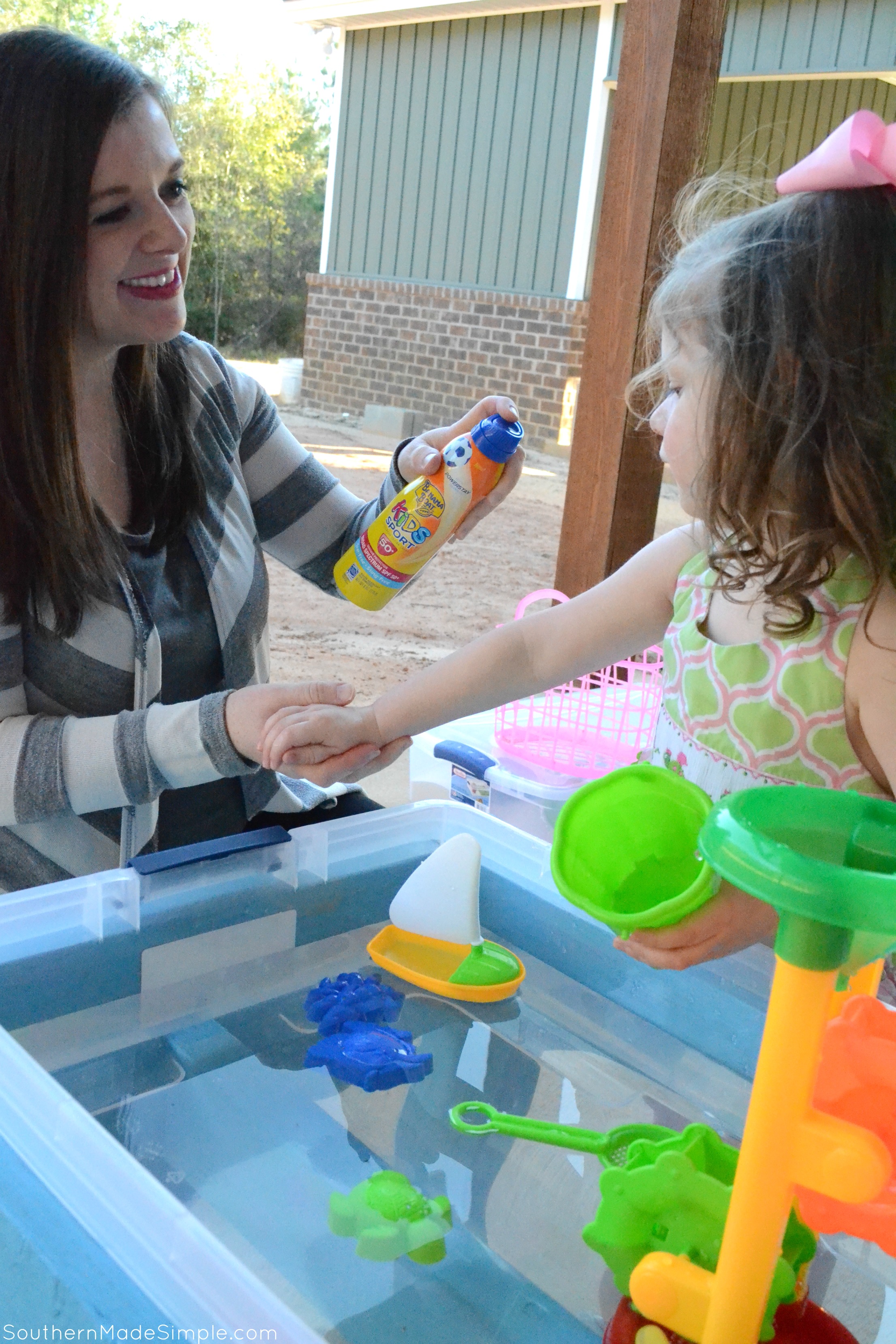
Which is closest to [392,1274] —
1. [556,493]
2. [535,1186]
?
[535,1186]

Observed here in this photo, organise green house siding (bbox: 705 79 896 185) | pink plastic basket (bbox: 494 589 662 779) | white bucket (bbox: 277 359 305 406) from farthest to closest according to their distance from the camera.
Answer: green house siding (bbox: 705 79 896 185)
white bucket (bbox: 277 359 305 406)
pink plastic basket (bbox: 494 589 662 779)

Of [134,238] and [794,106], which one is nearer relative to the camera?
[134,238]

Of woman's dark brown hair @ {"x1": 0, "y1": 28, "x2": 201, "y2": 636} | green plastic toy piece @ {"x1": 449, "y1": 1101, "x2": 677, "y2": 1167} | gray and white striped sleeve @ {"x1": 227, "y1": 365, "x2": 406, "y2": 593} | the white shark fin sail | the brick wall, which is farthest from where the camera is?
the brick wall

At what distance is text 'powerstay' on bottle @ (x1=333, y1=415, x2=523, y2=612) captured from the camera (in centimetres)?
120

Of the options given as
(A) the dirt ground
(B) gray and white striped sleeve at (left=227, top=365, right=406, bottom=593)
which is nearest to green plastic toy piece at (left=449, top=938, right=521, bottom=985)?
(B) gray and white striped sleeve at (left=227, top=365, right=406, bottom=593)

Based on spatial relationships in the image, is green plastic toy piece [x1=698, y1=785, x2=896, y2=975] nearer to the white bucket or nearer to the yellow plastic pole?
the yellow plastic pole

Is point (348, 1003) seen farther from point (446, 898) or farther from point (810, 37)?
point (810, 37)

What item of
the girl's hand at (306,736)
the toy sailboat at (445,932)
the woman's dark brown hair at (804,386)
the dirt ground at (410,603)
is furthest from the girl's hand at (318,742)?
the dirt ground at (410,603)

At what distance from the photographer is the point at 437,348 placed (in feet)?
24.4

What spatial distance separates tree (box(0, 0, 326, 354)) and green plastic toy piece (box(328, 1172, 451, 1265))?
3.08m

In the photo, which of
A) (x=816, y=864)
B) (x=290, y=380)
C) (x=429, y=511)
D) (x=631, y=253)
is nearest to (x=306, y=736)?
(x=429, y=511)

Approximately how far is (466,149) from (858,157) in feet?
23.4
